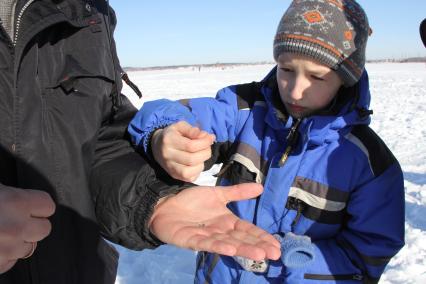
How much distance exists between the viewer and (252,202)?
173cm

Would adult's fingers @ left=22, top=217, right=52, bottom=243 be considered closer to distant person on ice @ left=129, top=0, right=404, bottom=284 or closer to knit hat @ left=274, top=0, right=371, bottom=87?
distant person on ice @ left=129, top=0, right=404, bottom=284

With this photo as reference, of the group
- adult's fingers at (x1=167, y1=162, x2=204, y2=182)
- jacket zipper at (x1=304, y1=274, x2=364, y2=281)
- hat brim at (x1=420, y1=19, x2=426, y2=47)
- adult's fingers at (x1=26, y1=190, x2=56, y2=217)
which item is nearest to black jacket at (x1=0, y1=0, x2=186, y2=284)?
adult's fingers at (x1=167, y1=162, x2=204, y2=182)

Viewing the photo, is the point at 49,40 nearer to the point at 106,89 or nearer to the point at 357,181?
the point at 106,89

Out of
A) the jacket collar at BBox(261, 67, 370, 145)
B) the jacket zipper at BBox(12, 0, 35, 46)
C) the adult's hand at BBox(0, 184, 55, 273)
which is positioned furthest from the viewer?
the jacket collar at BBox(261, 67, 370, 145)

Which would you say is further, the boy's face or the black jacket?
the boy's face

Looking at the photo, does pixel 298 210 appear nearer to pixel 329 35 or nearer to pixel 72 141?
pixel 329 35

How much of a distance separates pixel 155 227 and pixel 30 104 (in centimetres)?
62

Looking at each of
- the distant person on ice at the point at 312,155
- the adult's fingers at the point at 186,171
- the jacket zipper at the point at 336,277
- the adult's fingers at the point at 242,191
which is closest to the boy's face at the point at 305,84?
the distant person on ice at the point at 312,155

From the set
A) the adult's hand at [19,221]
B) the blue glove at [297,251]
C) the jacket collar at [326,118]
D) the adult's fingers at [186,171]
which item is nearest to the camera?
the adult's hand at [19,221]

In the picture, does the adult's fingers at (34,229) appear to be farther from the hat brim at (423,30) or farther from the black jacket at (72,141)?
the hat brim at (423,30)

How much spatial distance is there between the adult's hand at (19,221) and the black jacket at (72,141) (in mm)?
354

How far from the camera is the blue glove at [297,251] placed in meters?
1.51

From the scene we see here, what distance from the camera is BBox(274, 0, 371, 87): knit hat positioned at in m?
1.68

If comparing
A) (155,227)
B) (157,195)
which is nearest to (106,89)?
(157,195)
